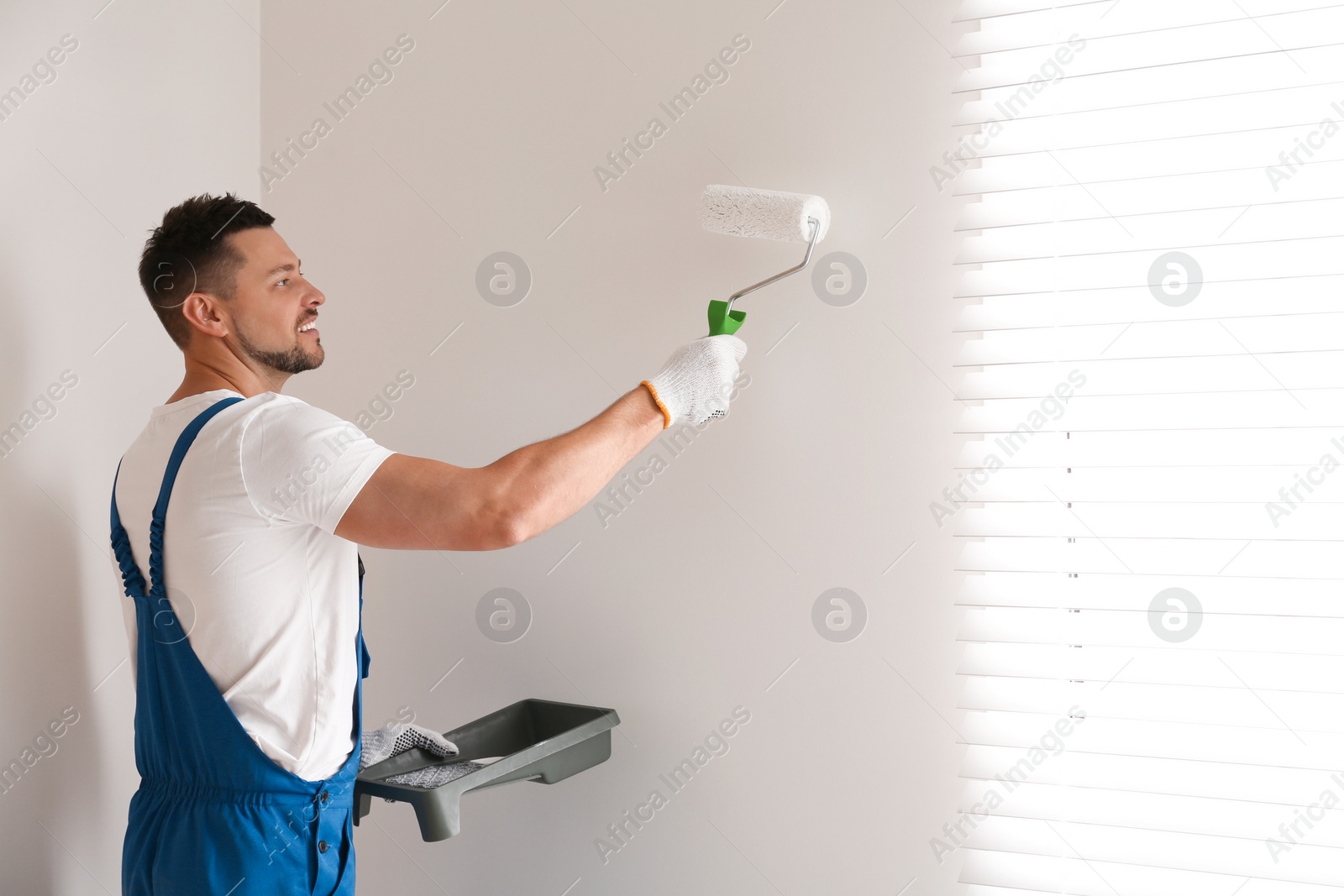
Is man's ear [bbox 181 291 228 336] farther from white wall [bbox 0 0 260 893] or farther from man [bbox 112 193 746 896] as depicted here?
white wall [bbox 0 0 260 893]

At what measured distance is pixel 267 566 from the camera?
117 cm

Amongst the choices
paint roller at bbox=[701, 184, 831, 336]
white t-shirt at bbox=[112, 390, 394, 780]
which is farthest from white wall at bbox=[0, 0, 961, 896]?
white t-shirt at bbox=[112, 390, 394, 780]

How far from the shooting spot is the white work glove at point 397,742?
142 centimetres

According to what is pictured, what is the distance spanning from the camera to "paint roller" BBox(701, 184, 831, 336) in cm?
133

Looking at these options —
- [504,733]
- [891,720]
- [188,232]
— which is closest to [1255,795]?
[891,720]

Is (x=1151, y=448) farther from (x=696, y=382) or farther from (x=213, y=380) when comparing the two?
(x=213, y=380)

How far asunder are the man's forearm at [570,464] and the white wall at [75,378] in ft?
2.61

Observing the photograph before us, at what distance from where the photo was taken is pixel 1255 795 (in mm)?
1253

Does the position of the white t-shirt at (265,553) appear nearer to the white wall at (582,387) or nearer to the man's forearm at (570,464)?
the man's forearm at (570,464)

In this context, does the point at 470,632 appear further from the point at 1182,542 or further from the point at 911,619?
the point at 1182,542

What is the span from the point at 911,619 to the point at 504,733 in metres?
0.71

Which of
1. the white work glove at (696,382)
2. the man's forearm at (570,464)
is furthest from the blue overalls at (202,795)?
the white work glove at (696,382)

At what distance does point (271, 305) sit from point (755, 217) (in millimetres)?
718

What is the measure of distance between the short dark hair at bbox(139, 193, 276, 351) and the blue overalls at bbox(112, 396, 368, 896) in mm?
214
